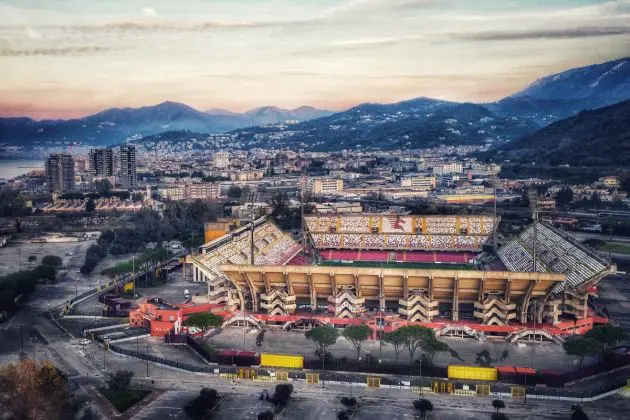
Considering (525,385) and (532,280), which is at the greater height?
(532,280)

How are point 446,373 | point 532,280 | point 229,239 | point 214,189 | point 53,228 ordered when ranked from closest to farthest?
point 446,373 → point 532,280 → point 229,239 → point 53,228 → point 214,189

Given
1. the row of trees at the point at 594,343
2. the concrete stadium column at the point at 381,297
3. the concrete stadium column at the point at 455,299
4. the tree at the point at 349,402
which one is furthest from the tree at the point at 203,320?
the row of trees at the point at 594,343

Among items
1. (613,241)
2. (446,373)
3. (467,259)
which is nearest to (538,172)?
(613,241)

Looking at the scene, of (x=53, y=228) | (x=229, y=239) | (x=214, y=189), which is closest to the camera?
(x=229, y=239)

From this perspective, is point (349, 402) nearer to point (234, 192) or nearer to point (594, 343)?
point (594, 343)

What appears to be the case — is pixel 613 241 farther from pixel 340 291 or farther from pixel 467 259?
pixel 340 291

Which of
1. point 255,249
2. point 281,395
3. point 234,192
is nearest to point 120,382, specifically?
point 281,395
